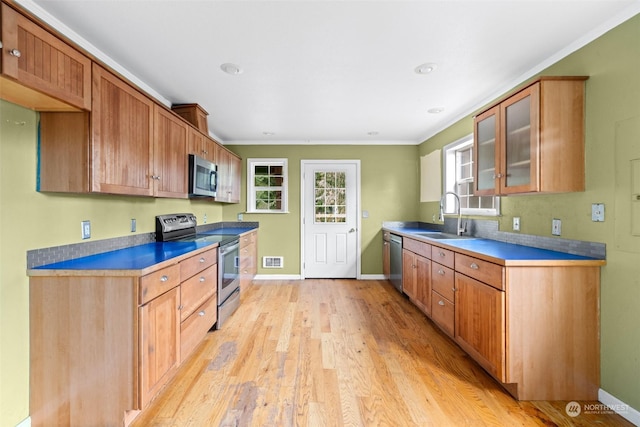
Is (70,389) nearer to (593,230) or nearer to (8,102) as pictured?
(8,102)

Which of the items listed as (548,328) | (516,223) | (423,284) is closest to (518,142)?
(516,223)

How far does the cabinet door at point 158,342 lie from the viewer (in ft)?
5.17

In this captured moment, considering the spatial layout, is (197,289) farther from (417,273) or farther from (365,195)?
(365,195)

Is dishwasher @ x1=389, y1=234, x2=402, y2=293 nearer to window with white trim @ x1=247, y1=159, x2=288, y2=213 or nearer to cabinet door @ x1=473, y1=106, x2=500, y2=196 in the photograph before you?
cabinet door @ x1=473, y1=106, x2=500, y2=196

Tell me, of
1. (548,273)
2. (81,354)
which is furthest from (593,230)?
(81,354)

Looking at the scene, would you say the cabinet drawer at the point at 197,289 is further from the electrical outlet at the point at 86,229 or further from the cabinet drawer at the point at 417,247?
the cabinet drawer at the point at 417,247

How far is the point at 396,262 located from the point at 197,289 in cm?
272

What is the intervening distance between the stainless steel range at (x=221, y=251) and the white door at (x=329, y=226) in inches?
63.0

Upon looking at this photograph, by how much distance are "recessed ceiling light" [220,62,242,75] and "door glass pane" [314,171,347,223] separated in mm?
2604

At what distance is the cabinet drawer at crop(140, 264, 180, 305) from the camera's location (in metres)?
1.58

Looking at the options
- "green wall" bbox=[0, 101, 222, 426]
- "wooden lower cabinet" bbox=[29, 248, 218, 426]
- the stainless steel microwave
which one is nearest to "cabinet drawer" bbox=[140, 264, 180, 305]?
"wooden lower cabinet" bbox=[29, 248, 218, 426]

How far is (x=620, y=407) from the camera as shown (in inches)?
65.1

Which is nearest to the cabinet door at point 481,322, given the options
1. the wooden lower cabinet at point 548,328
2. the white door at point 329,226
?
the wooden lower cabinet at point 548,328

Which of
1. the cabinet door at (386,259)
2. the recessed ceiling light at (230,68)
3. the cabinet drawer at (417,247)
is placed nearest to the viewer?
the recessed ceiling light at (230,68)
